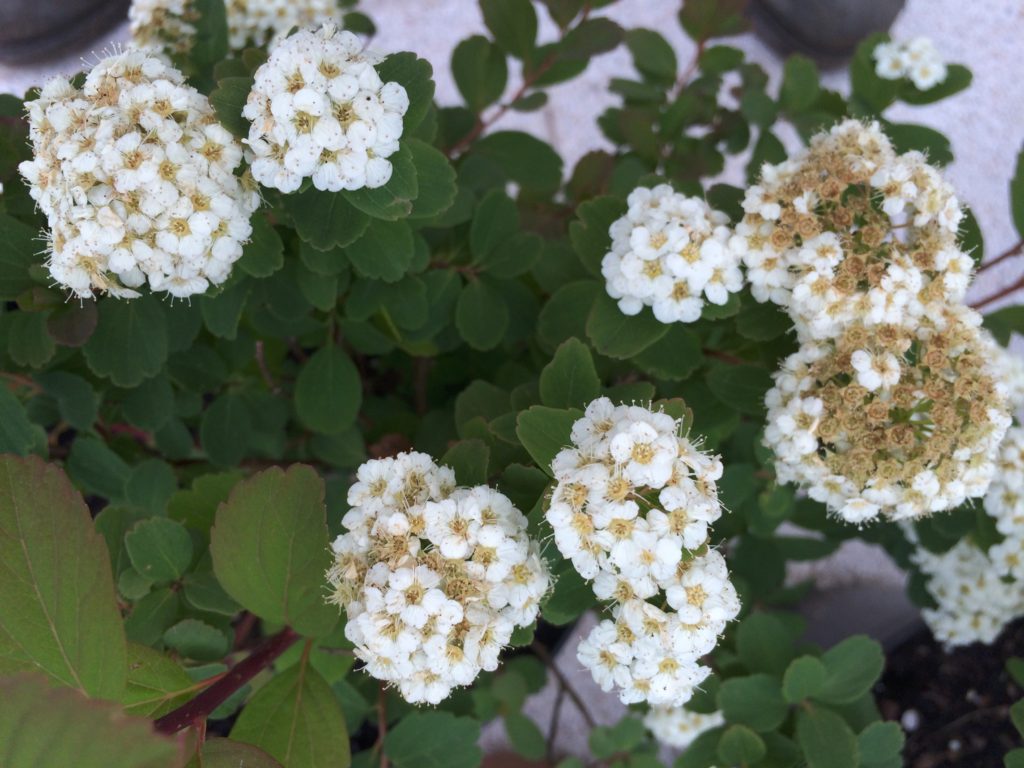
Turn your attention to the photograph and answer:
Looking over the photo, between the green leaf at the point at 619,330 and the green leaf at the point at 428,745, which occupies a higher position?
the green leaf at the point at 619,330

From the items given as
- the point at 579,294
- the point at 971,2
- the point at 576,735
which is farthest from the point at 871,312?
the point at 971,2

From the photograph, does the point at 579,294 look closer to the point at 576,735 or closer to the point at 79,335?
the point at 79,335

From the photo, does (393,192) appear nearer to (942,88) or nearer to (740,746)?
(740,746)

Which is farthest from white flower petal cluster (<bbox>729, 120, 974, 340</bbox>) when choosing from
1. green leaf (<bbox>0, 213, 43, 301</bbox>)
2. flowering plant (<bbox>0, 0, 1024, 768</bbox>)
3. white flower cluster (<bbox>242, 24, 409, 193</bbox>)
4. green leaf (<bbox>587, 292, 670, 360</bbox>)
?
green leaf (<bbox>0, 213, 43, 301</bbox>)

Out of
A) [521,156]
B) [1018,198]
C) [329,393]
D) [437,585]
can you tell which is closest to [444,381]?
[329,393]

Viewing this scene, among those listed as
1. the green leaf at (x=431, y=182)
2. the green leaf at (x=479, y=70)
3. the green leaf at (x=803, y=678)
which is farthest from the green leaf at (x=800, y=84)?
the green leaf at (x=803, y=678)

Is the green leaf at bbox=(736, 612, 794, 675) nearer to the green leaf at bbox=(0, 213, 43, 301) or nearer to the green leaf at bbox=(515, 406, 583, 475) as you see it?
the green leaf at bbox=(515, 406, 583, 475)

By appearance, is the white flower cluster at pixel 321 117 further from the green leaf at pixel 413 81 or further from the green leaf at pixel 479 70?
the green leaf at pixel 479 70
